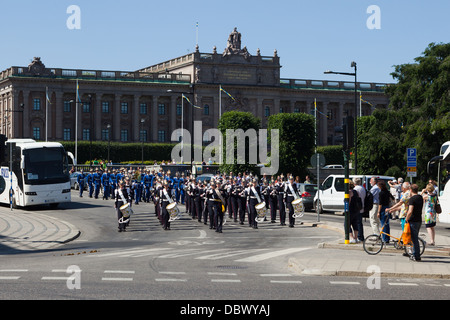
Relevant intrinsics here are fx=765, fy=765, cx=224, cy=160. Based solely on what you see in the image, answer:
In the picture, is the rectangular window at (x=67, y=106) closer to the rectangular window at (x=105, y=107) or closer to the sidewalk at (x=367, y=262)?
the rectangular window at (x=105, y=107)

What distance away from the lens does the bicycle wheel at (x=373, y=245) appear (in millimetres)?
20109

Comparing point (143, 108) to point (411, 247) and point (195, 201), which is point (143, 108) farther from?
point (411, 247)

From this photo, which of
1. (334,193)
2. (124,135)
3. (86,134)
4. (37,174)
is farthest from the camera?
(124,135)

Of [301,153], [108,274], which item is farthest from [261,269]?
[301,153]

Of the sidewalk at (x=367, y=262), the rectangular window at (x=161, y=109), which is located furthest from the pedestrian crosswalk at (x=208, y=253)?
the rectangular window at (x=161, y=109)

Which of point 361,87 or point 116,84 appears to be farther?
point 361,87

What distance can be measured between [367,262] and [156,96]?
341ft

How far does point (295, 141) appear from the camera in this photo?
249 ft

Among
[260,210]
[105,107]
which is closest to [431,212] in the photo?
[260,210]

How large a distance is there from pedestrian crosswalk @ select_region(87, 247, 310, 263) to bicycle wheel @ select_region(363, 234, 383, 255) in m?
2.05

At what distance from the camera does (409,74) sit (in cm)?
5791

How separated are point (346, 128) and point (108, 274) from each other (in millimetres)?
Result: 9540

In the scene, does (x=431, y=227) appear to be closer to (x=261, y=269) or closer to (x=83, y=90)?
(x=261, y=269)
